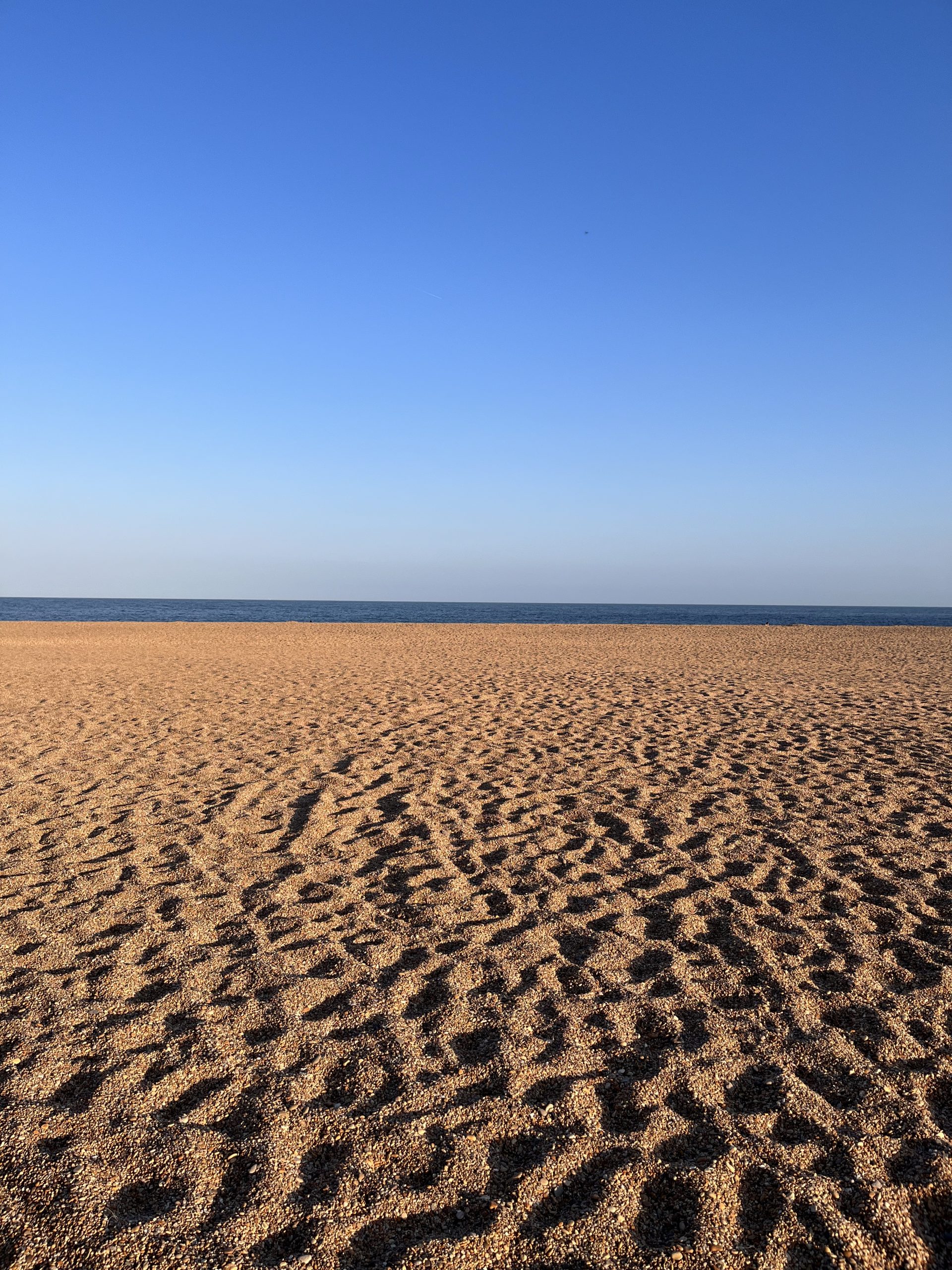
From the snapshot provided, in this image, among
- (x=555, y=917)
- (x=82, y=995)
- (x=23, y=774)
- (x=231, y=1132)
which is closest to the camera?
(x=231, y=1132)

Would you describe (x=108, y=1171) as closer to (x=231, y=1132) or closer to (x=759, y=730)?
(x=231, y=1132)

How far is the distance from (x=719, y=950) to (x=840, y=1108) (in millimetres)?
1198

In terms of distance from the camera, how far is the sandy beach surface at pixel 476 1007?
2.31 meters

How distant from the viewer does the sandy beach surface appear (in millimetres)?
2307

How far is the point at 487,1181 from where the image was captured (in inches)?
95.7

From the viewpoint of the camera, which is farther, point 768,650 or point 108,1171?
point 768,650

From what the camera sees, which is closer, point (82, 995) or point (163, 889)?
point (82, 995)

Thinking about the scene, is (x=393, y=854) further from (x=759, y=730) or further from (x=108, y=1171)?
(x=759, y=730)

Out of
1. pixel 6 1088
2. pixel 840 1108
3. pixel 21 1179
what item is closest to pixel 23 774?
pixel 6 1088

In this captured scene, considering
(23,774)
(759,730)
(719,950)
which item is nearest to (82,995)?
(719,950)

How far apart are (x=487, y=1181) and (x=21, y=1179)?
1.53 m

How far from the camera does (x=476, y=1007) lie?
3424 mm

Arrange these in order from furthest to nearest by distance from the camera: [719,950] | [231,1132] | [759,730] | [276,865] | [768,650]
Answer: [768,650] → [759,730] → [276,865] → [719,950] → [231,1132]

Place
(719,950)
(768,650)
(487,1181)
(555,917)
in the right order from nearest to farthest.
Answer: (487,1181)
(719,950)
(555,917)
(768,650)
